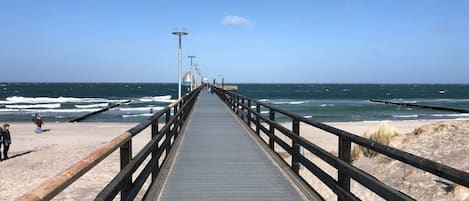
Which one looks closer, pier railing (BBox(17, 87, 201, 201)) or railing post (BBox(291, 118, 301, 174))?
pier railing (BBox(17, 87, 201, 201))

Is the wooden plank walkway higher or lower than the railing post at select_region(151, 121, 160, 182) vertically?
lower

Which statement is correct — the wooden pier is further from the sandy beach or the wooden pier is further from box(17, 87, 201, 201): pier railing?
the sandy beach

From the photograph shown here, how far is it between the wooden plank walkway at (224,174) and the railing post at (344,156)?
1059 millimetres

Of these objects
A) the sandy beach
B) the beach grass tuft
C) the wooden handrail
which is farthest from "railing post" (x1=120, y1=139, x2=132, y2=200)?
the beach grass tuft

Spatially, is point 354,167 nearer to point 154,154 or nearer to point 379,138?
point 154,154

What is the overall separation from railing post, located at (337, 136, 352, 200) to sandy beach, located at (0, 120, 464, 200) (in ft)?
28.9

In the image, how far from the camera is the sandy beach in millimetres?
14336

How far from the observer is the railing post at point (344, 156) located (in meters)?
4.82

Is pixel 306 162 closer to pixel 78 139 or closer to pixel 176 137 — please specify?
pixel 176 137

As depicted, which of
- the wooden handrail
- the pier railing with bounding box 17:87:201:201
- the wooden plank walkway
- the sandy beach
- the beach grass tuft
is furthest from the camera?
the beach grass tuft

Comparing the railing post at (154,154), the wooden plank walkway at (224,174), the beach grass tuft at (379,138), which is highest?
the railing post at (154,154)

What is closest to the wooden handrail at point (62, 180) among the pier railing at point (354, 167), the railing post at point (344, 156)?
the pier railing at point (354, 167)

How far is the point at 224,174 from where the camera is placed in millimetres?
7312

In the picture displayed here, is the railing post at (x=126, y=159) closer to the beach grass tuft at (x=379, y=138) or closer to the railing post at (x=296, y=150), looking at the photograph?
the railing post at (x=296, y=150)
